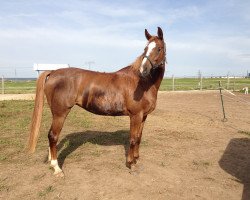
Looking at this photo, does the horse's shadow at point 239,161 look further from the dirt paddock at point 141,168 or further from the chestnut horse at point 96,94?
the chestnut horse at point 96,94

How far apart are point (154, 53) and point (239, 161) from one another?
3230 mm

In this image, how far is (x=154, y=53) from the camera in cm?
494

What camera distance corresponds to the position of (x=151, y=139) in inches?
312

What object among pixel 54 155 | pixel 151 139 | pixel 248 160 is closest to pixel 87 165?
pixel 54 155

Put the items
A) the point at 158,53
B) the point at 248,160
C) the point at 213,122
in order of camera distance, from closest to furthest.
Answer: the point at 158,53 < the point at 248,160 < the point at 213,122

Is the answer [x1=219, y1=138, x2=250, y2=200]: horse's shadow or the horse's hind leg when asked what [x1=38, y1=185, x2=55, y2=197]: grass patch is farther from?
[x1=219, y1=138, x2=250, y2=200]: horse's shadow

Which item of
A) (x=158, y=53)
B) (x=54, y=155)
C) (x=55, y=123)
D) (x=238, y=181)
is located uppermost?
(x=158, y=53)

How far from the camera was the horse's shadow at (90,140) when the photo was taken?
6851 millimetres

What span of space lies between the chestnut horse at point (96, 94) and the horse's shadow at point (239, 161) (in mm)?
2064

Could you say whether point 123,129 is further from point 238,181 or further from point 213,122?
point 238,181

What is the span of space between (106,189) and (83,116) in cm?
657

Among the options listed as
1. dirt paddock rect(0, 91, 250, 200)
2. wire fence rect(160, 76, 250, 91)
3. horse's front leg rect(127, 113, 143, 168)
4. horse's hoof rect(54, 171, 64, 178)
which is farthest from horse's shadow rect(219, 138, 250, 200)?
wire fence rect(160, 76, 250, 91)

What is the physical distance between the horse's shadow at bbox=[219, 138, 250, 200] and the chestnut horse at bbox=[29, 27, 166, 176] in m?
2.06

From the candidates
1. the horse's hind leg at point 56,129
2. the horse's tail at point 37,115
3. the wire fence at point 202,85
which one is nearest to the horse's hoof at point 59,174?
→ the horse's hind leg at point 56,129
